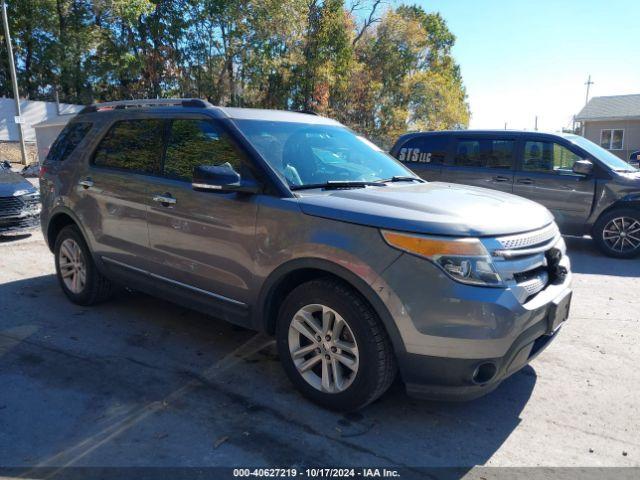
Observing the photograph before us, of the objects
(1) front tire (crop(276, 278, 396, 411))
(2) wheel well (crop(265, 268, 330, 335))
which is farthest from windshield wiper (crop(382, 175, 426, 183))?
(1) front tire (crop(276, 278, 396, 411))

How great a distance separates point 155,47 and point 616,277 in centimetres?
3017

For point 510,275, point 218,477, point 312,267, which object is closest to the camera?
point 218,477

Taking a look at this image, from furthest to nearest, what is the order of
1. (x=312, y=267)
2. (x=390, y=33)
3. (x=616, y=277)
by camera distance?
(x=390, y=33) → (x=616, y=277) → (x=312, y=267)

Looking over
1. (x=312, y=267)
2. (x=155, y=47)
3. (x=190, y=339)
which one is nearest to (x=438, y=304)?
(x=312, y=267)

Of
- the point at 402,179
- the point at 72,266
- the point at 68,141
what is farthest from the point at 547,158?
the point at 72,266

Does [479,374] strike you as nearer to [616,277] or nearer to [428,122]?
[616,277]

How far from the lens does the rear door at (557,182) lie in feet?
25.8

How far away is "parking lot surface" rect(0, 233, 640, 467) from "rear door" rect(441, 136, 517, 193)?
4023 mm

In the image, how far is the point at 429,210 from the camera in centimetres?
299

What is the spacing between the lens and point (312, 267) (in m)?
3.12

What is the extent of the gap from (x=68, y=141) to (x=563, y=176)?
22.8 ft

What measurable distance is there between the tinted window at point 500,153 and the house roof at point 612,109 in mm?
28544

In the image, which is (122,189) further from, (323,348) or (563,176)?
(563,176)

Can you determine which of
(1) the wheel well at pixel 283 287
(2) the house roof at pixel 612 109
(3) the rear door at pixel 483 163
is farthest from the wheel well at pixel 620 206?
(2) the house roof at pixel 612 109
